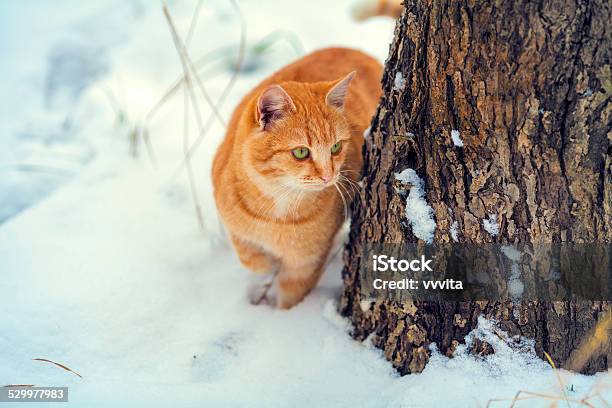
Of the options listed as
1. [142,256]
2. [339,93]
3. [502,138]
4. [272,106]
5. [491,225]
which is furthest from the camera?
[142,256]

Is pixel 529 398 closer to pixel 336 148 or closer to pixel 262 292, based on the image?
pixel 336 148

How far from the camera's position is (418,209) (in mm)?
1469

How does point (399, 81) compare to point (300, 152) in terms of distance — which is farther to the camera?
point (300, 152)

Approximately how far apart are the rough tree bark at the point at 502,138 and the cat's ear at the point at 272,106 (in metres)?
0.30

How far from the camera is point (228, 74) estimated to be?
327 centimetres

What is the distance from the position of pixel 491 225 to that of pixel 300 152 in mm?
654

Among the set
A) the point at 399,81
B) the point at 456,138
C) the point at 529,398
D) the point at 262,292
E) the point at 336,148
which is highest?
the point at 399,81

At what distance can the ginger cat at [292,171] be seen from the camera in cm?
170

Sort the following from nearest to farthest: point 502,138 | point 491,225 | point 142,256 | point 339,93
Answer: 1. point 502,138
2. point 491,225
3. point 339,93
4. point 142,256

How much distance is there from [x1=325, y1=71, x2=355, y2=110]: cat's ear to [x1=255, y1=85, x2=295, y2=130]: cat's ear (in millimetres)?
168

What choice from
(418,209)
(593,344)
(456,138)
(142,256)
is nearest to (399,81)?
(456,138)

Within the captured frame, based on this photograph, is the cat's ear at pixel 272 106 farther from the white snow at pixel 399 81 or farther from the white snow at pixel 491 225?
the white snow at pixel 491 225

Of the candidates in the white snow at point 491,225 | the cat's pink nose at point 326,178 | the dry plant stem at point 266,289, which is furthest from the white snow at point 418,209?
the dry plant stem at point 266,289

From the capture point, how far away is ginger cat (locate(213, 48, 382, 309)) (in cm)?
170
